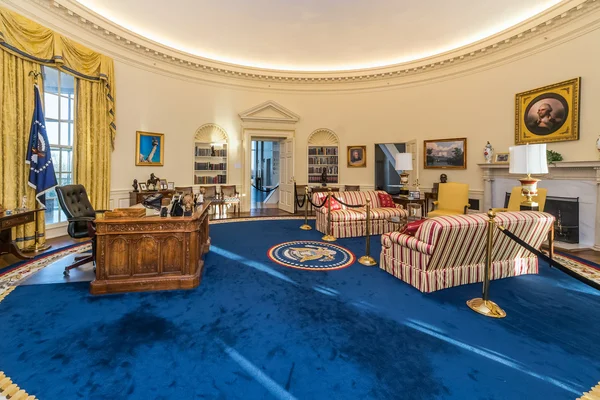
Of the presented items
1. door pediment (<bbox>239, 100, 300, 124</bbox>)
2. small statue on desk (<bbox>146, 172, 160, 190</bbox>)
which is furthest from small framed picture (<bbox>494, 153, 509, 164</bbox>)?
small statue on desk (<bbox>146, 172, 160, 190</bbox>)

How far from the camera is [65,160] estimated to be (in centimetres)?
592

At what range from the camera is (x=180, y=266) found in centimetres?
344

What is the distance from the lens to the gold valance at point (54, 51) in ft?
14.6

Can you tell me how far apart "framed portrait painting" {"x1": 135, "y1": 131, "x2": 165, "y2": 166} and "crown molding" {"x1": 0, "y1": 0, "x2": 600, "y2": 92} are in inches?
74.1

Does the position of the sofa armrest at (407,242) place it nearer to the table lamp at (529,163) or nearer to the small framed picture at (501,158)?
the table lamp at (529,163)

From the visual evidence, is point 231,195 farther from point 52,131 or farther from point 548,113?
point 548,113

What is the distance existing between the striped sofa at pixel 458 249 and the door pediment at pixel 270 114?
22.5 ft

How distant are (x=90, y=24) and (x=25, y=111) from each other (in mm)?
2695

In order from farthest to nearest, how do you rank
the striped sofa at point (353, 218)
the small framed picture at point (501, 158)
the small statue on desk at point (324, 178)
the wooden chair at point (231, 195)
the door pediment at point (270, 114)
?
the small statue on desk at point (324, 178) → the door pediment at point (270, 114) → the wooden chair at point (231, 195) → the small framed picture at point (501, 158) → the striped sofa at point (353, 218)

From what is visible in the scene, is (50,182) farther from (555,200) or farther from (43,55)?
(555,200)

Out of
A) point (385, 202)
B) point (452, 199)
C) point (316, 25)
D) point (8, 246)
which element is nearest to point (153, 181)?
point (8, 246)

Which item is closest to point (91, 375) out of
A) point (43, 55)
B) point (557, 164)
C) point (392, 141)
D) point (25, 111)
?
point (25, 111)

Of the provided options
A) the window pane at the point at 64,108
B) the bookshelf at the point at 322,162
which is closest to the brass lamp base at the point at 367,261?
the bookshelf at the point at 322,162

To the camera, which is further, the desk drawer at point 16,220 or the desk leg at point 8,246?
the desk leg at point 8,246
